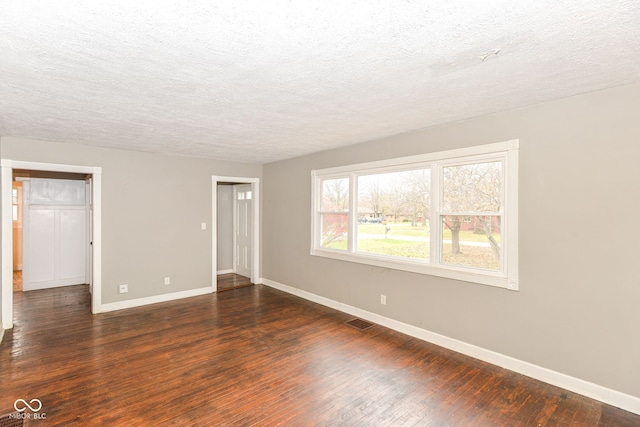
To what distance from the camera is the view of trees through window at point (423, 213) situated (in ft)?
10.8

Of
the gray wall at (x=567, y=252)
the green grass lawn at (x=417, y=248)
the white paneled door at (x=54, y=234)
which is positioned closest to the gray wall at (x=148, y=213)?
the white paneled door at (x=54, y=234)

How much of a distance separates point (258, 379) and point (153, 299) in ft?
10.7

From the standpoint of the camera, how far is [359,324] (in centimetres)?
429

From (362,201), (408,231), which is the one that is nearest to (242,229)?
(362,201)

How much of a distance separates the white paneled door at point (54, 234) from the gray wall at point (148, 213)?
241 cm

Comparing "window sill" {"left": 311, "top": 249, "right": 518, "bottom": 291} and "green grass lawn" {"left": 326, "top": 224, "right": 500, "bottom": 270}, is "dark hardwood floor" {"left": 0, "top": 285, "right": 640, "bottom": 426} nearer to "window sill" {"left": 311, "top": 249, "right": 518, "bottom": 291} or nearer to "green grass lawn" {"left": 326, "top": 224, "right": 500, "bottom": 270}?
"window sill" {"left": 311, "top": 249, "right": 518, "bottom": 291}

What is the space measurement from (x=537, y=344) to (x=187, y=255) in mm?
5228

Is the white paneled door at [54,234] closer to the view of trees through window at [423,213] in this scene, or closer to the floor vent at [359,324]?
the view of trees through window at [423,213]

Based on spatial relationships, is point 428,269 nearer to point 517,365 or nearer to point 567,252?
point 517,365

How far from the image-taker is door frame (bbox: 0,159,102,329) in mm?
4020

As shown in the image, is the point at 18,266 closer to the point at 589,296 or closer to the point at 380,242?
the point at 380,242

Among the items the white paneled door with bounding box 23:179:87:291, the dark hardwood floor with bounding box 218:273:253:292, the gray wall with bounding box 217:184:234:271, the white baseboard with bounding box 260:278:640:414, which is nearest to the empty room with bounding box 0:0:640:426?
the white baseboard with bounding box 260:278:640:414

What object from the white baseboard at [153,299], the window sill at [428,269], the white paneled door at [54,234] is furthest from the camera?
the white paneled door at [54,234]

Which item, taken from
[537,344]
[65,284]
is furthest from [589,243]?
[65,284]
